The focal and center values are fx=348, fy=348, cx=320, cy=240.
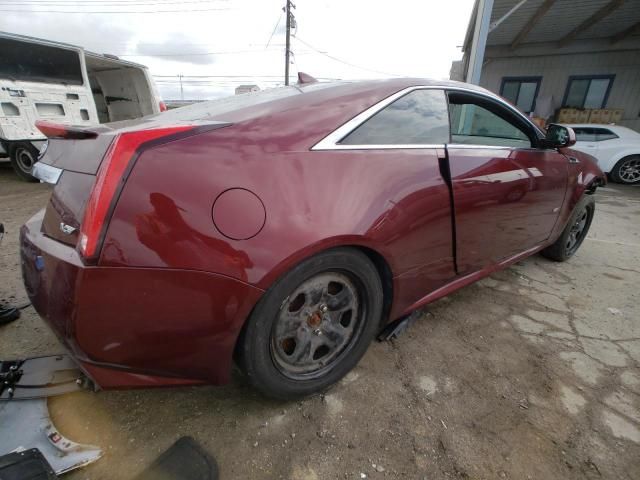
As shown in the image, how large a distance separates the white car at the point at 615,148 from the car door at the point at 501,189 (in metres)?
7.40

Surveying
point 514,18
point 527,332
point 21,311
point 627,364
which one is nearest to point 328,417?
point 527,332

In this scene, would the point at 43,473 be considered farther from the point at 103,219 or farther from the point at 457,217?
the point at 457,217

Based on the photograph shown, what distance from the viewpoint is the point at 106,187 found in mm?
1105

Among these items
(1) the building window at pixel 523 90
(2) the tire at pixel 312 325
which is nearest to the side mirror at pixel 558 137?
(2) the tire at pixel 312 325

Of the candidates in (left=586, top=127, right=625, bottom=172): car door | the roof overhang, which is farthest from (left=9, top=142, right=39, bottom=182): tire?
(left=586, top=127, right=625, bottom=172): car door

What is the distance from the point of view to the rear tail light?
109cm

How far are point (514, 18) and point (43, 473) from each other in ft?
41.2

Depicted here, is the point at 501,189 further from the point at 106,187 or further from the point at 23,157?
the point at 23,157

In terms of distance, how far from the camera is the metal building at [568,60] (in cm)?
960

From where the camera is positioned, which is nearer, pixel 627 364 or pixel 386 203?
pixel 386 203

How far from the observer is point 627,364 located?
6.63 feet

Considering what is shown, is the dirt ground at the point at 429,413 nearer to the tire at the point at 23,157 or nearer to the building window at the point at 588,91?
the tire at the point at 23,157

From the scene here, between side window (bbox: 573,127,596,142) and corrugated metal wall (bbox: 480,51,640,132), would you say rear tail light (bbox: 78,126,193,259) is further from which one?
corrugated metal wall (bbox: 480,51,640,132)

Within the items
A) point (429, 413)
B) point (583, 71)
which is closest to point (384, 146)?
point (429, 413)
